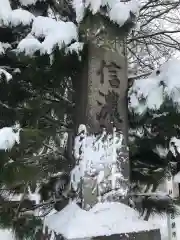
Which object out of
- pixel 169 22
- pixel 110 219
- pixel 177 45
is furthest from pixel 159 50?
pixel 110 219

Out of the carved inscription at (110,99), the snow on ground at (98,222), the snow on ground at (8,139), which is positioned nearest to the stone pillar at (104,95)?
the carved inscription at (110,99)

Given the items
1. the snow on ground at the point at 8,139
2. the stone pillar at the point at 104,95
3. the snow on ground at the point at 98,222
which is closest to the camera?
the snow on ground at the point at 8,139

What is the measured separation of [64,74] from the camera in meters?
1.52

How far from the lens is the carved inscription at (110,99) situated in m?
1.48

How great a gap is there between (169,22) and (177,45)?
0.39 m

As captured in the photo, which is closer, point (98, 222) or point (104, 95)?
point (98, 222)

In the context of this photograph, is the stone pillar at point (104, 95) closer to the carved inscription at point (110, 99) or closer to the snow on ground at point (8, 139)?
the carved inscription at point (110, 99)

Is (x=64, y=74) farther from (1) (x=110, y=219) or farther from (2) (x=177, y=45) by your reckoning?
(2) (x=177, y=45)

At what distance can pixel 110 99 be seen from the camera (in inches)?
59.6

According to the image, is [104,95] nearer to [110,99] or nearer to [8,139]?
[110,99]

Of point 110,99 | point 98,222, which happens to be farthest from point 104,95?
point 98,222

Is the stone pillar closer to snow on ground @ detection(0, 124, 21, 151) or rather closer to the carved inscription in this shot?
the carved inscription

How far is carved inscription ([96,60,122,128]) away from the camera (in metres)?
1.48

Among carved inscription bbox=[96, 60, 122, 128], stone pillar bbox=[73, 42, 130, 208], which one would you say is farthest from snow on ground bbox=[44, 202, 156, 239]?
carved inscription bbox=[96, 60, 122, 128]
